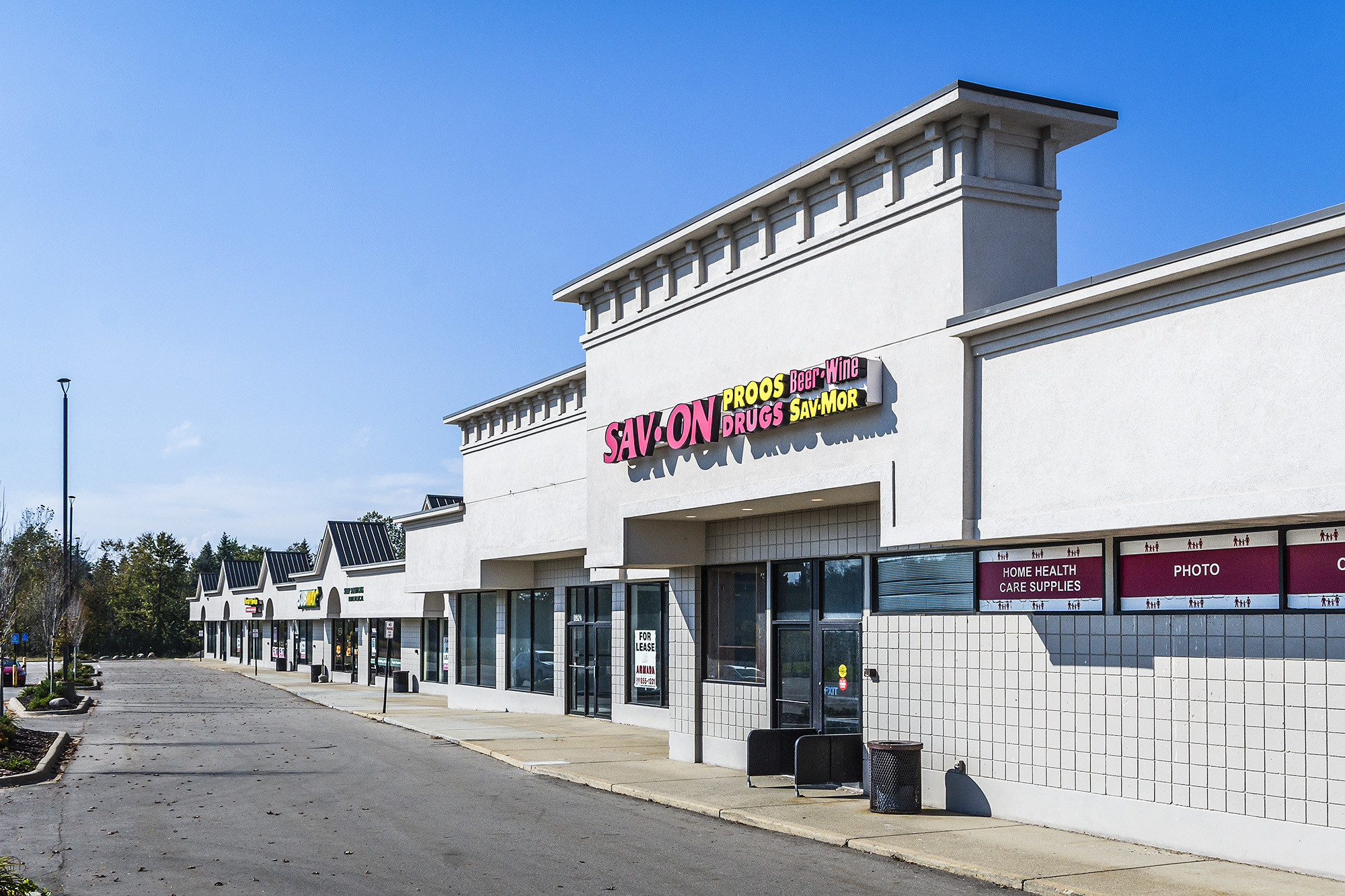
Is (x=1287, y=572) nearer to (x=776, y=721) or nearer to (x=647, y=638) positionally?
(x=776, y=721)

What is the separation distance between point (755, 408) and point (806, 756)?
186 inches

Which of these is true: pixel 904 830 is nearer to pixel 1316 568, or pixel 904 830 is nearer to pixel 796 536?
pixel 1316 568

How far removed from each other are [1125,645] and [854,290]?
5.50 meters

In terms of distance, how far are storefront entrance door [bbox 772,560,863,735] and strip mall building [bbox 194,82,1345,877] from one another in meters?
0.05

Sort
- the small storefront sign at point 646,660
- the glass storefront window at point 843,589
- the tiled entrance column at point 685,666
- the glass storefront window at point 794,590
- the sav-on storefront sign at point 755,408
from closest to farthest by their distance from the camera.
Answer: the sav-on storefront sign at point 755,408
the glass storefront window at point 843,589
the glass storefront window at point 794,590
the tiled entrance column at point 685,666
the small storefront sign at point 646,660

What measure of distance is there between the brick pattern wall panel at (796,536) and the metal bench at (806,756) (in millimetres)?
2570

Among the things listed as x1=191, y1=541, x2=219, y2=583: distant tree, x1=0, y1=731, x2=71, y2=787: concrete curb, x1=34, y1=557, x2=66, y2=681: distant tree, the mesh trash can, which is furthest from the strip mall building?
x1=191, y1=541, x2=219, y2=583: distant tree

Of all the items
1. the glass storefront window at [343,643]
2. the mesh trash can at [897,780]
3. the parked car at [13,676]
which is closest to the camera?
the mesh trash can at [897,780]

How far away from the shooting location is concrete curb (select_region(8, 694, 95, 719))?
111 ft

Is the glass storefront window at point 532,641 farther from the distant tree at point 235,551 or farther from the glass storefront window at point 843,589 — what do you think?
the distant tree at point 235,551

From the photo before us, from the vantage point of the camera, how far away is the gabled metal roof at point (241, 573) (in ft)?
265

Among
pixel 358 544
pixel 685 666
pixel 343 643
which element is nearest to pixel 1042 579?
pixel 685 666

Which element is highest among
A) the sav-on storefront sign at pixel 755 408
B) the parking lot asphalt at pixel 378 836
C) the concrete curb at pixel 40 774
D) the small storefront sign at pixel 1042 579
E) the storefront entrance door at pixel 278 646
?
the sav-on storefront sign at pixel 755 408

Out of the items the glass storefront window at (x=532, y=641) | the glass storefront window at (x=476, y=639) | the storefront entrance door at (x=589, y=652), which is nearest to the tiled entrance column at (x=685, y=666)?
the storefront entrance door at (x=589, y=652)
